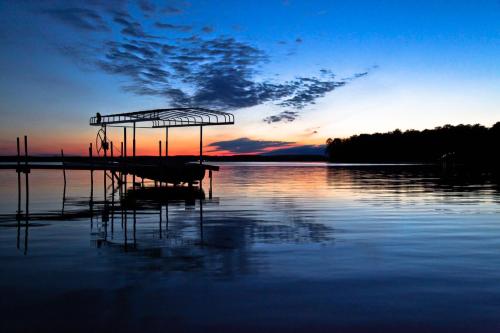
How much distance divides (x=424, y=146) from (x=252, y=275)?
150661 mm

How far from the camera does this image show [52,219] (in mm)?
16641

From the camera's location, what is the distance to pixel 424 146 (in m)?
148

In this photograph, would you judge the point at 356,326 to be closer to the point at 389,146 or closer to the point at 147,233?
the point at 147,233

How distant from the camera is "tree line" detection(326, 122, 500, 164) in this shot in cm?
12181

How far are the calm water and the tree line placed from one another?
8849 cm

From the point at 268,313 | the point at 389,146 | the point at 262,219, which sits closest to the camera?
the point at 268,313

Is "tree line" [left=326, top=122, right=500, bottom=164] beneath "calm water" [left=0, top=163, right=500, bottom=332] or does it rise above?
above

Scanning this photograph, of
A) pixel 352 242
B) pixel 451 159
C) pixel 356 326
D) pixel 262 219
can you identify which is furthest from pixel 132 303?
pixel 451 159

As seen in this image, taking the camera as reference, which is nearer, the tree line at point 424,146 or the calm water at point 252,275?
the calm water at point 252,275

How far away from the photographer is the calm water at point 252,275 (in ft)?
19.8

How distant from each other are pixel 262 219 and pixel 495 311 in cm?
1064

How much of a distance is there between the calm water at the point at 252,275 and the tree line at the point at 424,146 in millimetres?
88487

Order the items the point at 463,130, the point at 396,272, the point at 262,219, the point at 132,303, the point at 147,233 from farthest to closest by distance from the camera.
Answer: the point at 463,130
the point at 262,219
the point at 147,233
the point at 396,272
the point at 132,303

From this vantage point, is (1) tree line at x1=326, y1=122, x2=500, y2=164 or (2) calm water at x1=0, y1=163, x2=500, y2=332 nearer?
(2) calm water at x1=0, y1=163, x2=500, y2=332
